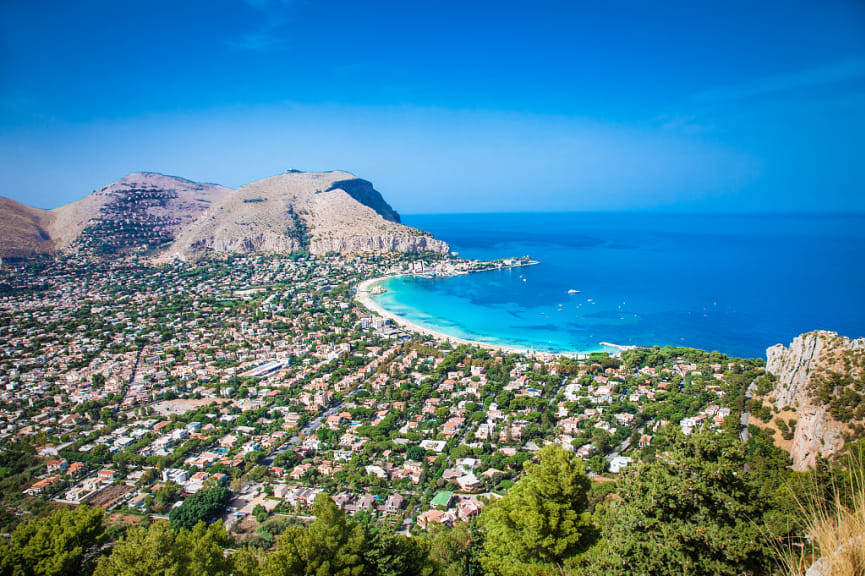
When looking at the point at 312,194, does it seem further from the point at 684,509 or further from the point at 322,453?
the point at 684,509

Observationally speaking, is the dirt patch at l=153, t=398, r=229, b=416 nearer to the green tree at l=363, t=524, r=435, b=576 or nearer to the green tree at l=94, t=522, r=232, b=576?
the green tree at l=94, t=522, r=232, b=576

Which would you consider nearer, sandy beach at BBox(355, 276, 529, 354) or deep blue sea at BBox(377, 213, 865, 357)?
sandy beach at BBox(355, 276, 529, 354)

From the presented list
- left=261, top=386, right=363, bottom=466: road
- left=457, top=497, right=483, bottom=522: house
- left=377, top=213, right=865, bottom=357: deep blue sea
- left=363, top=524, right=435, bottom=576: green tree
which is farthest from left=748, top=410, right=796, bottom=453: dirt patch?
left=261, top=386, right=363, bottom=466: road

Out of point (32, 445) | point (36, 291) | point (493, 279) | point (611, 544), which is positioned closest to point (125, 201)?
point (36, 291)

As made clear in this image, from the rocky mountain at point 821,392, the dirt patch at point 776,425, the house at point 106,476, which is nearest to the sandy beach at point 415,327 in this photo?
the dirt patch at point 776,425

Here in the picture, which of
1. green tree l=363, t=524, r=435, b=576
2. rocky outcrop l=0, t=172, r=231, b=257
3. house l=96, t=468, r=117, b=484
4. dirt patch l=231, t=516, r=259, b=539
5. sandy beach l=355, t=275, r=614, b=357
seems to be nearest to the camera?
green tree l=363, t=524, r=435, b=576

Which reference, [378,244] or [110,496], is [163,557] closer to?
[110,496]

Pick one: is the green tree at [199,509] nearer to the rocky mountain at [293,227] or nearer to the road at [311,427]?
the road at [311,427]

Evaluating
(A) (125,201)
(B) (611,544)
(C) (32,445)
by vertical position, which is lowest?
(C) (32,445)
